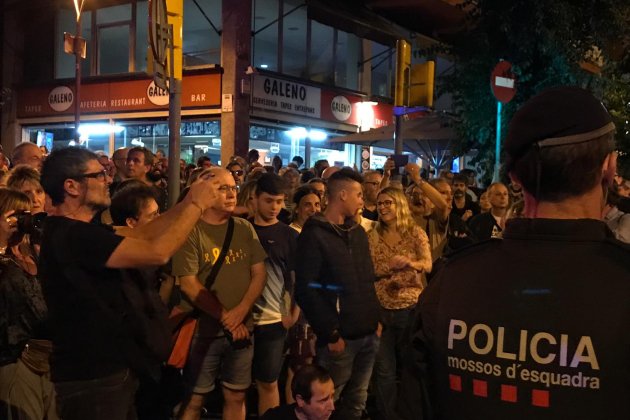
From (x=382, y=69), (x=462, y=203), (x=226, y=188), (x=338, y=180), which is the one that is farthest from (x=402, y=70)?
(x=382, y=69)

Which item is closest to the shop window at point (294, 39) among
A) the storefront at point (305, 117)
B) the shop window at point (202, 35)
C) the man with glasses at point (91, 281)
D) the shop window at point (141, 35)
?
the storefront at point (305, 117)

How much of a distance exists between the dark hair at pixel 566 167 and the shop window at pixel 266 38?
56.2 feet

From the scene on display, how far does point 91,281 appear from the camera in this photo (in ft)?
10.1

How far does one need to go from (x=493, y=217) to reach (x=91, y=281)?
5580 millimetres

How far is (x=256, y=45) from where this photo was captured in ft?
60.1

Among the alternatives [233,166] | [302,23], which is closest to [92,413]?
[233,166]

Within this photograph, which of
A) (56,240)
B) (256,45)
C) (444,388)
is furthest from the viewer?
(256,45)

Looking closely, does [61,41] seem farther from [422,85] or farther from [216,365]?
[216,365]

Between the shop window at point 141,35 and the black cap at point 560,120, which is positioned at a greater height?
the shop window at point 141,35

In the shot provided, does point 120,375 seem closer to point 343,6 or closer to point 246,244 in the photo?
point 246,244

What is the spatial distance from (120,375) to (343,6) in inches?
694

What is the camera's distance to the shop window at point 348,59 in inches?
823

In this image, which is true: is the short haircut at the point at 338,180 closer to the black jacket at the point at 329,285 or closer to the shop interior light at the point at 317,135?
the black jacket at the point at 329,285

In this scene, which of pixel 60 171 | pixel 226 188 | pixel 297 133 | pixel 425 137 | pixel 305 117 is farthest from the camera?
pixel 297 133
